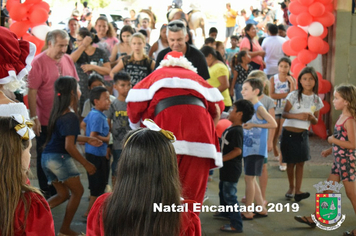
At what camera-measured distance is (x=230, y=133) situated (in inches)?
176

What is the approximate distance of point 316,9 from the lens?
743cm

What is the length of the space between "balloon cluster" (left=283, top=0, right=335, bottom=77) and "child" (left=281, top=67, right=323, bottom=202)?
2.33 meters

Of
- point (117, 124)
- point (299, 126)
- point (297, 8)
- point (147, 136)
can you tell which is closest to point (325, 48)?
point (297, 8)

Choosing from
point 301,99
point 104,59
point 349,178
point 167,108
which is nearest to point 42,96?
point 104,59

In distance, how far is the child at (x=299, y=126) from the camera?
5.20 m

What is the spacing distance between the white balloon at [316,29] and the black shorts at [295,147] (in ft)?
9.16

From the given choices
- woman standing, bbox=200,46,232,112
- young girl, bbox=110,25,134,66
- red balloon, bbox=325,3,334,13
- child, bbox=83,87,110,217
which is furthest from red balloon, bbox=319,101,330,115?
child, bbox=83,87,110,217

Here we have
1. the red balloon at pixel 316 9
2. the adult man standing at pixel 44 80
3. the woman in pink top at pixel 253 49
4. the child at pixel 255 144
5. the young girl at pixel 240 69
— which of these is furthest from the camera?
the woman in pink top at pixel 253 49

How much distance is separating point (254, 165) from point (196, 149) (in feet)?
4.73

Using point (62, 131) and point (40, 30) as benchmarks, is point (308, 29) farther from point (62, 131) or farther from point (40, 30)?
point (62, 131)

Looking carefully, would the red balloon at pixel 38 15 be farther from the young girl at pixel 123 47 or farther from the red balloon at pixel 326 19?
the red balloon at pixel 326 19


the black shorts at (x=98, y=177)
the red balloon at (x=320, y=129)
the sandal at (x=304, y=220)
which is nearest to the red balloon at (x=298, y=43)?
the red balloon at (x=320, y=129)

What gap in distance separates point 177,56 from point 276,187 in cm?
262

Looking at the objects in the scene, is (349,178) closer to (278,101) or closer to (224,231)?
(224,231)
